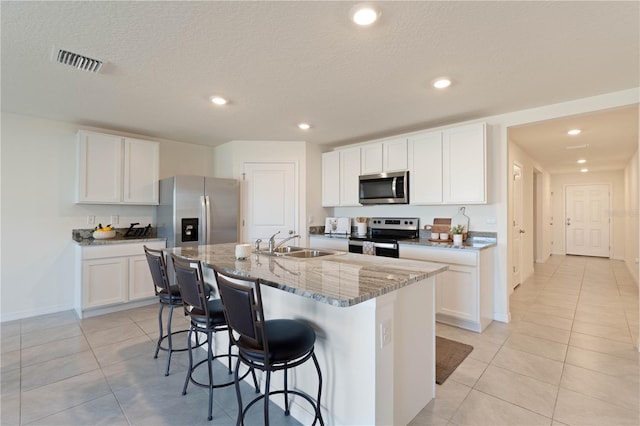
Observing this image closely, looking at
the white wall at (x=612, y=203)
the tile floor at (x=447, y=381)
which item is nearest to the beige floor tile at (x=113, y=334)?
the tile floor at (x=447, y=381)

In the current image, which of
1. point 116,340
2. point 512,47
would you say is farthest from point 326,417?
point 512,47

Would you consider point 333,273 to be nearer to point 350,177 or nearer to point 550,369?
point 550,369

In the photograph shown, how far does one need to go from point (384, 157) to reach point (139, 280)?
3600 millimetres

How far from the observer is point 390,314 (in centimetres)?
152

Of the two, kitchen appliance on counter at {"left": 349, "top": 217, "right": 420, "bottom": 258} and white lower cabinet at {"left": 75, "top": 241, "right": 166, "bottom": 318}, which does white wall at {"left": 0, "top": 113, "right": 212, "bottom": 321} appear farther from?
kitchen appliance on counter at {"left": 349, "top": 217, "right": 420, "bottom": 258}

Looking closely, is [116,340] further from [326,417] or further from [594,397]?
[594,397]

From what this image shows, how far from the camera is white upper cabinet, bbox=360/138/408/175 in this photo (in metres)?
4.04

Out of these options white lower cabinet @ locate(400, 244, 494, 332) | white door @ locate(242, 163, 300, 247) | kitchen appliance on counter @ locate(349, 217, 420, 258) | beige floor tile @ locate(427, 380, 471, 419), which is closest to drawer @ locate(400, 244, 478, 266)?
white lower cabinet @ locate(400, 244, 494, 332)

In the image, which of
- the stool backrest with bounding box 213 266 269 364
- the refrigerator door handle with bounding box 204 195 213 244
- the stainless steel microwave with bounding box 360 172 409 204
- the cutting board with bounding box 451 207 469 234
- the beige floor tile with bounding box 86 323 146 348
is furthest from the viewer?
the refrigerator door handle with bounding box 204 195 213 244

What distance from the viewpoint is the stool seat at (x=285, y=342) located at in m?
1.44

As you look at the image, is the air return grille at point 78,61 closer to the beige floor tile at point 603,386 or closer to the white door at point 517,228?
the beige floor tile at point 603,386

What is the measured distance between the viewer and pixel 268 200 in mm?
4719

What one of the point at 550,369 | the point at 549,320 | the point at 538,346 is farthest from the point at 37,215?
the point at 549,320

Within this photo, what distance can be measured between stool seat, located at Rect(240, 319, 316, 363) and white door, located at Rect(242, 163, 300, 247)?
3010mm
